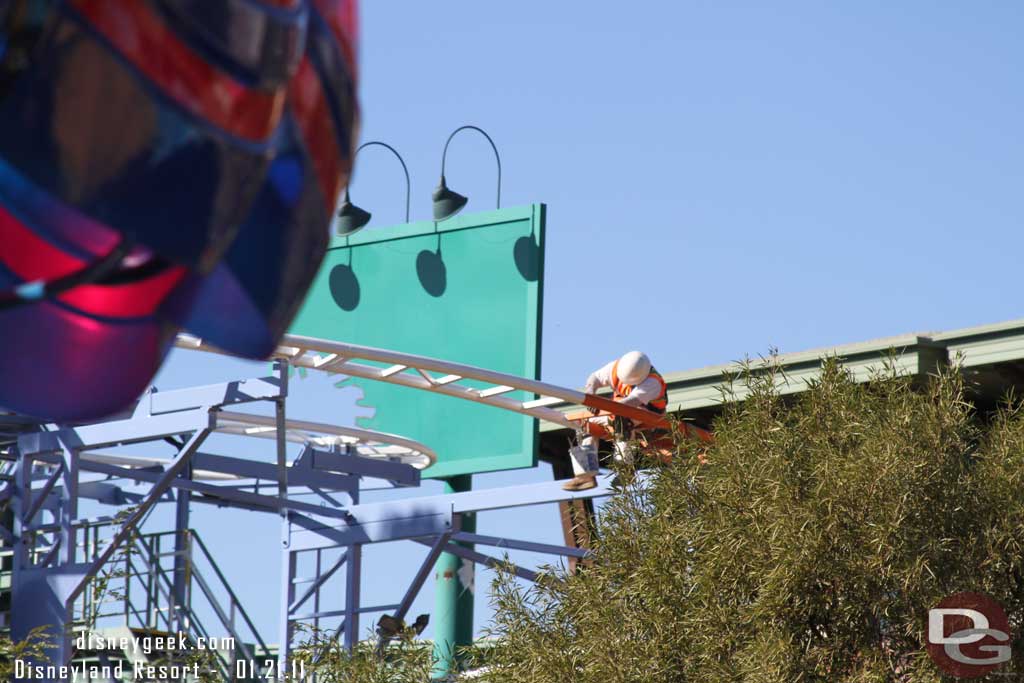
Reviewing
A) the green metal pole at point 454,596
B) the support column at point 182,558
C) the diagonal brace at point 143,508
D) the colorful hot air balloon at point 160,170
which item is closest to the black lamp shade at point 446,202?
the green metal pole at point 454,596

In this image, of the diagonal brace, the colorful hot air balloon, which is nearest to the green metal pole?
the diagonal brace

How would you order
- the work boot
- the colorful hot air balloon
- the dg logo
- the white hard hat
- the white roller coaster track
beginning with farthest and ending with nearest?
the work boot → the white hard hat → the white roller coaster track → the dg logo → the colorful hot air balloon

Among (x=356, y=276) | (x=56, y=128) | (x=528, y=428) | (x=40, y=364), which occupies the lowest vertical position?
(x=40, y=364)

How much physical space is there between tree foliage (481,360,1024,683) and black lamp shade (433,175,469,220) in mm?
10831

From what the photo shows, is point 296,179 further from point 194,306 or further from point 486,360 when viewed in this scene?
point 486,360

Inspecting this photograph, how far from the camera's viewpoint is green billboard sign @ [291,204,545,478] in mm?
25625

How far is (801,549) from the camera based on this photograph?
1469 centimetres

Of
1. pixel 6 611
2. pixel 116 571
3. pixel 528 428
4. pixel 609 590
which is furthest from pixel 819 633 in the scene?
pixel 528 428

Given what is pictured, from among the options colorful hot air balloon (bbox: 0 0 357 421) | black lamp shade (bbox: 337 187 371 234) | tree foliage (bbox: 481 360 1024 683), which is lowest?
colorful hot air balloon (bbox: 0 0 357 421)

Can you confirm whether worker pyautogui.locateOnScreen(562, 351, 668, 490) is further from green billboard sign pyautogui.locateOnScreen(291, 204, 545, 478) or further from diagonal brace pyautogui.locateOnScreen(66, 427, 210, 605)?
green billboard sign pyautogui.locateOnScreen(291, 204, 545, 478)

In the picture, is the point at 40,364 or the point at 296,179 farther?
the point at 40,364

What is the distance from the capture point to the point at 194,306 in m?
1.84

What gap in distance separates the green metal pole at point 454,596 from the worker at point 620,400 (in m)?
9.10

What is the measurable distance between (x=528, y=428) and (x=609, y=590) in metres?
8.98
